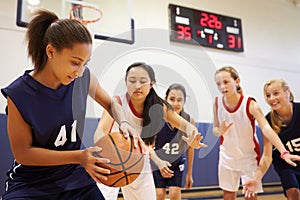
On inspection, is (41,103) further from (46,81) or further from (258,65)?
(258,65)

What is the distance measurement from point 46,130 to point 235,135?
1.72 meters

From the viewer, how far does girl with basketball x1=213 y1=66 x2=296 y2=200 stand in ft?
7.57

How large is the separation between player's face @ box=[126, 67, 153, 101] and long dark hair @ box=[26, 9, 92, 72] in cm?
65

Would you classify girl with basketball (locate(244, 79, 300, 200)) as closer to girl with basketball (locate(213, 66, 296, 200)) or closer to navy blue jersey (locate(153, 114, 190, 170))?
girl with basketball (locate(213, 66, 296, 200))

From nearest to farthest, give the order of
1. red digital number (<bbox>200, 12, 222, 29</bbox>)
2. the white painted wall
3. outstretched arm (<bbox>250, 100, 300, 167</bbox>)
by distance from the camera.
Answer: outstretched arm (<bbox>250, 100, 300, 167</bbox>), the white painted wall, red digital number (<bbox>200, 12, 222, 29</bbox>)

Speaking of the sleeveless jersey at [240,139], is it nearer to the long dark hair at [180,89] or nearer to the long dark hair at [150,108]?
the long dark hair at [180,89]

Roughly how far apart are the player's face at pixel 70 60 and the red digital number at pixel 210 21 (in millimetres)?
3234

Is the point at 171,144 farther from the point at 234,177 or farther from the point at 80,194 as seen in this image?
the point at 80,194

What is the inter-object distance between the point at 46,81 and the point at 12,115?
0.55ft

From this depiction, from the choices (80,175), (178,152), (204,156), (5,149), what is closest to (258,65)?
(204,156)

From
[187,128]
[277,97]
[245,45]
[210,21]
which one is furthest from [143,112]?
[245,45]

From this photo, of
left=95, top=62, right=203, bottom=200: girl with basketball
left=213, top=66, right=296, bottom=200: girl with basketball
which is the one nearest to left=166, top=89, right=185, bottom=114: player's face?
left=213, top=66, right=296, bottom=200: girl with basketball

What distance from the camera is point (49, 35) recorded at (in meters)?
1.03

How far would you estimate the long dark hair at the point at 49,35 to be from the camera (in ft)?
3.26
